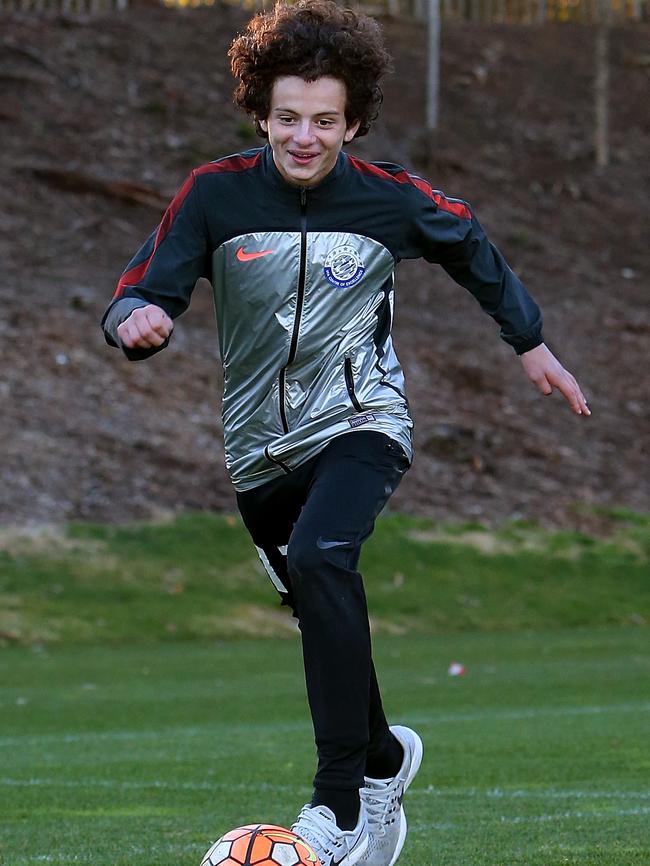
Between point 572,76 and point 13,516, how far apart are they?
2131 cm

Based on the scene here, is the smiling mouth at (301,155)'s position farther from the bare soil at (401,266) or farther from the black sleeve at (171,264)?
the bare soil at (401,266)

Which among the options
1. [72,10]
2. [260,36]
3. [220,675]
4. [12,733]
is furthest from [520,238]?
[260,36]

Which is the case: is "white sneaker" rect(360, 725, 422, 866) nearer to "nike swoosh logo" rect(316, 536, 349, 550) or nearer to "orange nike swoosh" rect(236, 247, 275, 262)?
"nike swoosh logo" rect(316, 536, 349, 550)

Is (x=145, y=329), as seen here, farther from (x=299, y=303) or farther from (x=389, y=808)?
(x=389, y=808)

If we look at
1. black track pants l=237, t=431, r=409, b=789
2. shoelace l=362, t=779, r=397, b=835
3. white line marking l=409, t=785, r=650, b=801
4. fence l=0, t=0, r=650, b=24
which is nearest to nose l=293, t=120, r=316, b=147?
black track pants l=237, t=431, r=409, b=789

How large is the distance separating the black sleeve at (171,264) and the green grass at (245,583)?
13.0 meters

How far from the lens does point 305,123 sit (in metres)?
4.95

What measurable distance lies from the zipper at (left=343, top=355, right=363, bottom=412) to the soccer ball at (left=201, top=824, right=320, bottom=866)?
4.44 ft

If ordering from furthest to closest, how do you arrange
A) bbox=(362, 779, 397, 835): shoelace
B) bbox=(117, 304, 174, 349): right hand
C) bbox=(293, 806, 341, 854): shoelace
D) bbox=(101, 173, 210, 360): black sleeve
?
bbox=(362, 779, 397, 835): shoelace < bbox=(101, 173, 210, 360): black sleeve < bbox=(293, 806, 341, 854): shoelace < bbox=(117, 304, 174, 349): right hand

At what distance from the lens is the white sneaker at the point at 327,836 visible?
463cm

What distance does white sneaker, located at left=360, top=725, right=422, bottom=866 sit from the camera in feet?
16.9

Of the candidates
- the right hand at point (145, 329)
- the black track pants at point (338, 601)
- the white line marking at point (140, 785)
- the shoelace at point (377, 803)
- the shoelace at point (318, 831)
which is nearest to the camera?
the right hand at point (145, 329)

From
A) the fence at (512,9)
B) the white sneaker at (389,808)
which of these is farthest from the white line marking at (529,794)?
the fence at (512,9)

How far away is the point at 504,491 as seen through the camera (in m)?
23.5
